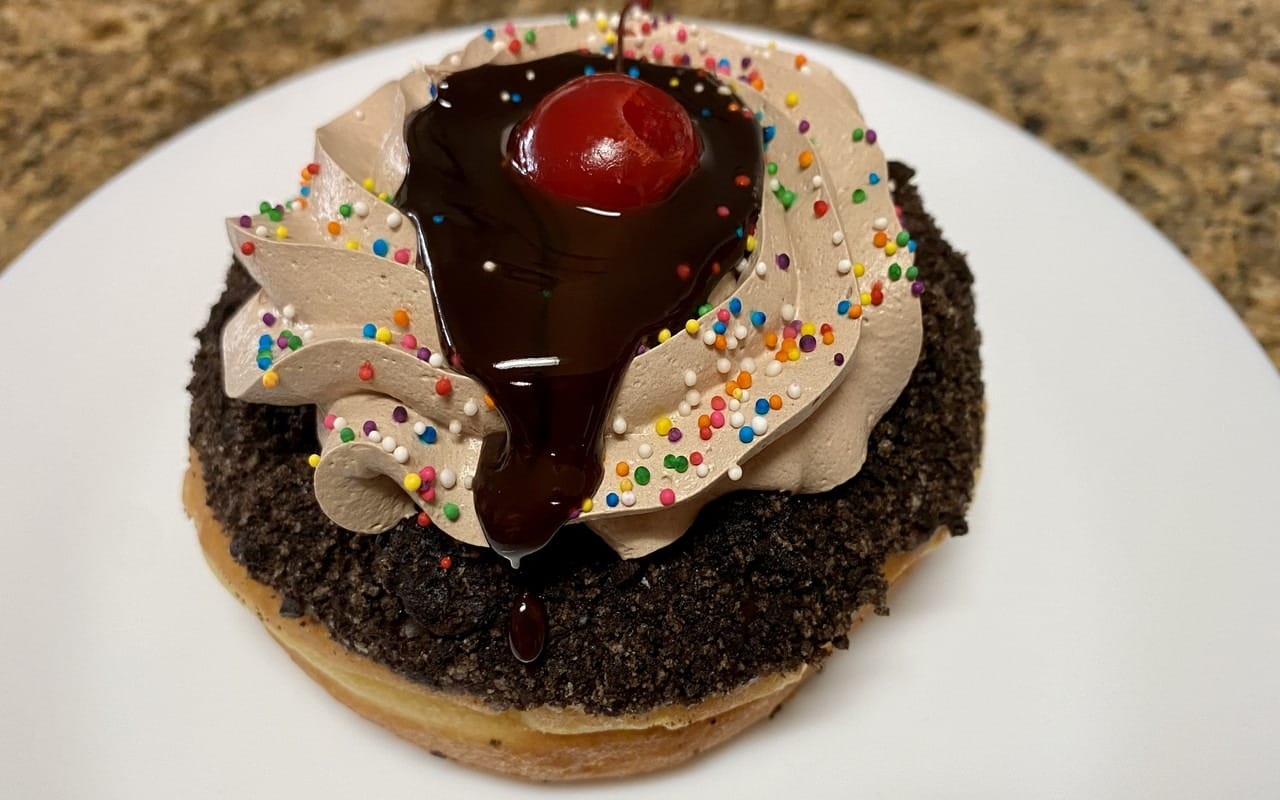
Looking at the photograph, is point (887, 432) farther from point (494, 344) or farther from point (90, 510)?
point (90, 510)

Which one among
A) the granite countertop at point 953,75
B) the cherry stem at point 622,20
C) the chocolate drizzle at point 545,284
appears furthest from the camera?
the granite countertop at point 953,75

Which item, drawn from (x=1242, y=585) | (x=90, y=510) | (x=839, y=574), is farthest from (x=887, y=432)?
(x=90, y=510)

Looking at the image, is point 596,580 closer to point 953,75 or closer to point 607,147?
point 607,147

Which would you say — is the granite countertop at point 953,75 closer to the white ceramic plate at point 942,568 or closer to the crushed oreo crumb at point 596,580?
the white ceramic plate at point 942,568

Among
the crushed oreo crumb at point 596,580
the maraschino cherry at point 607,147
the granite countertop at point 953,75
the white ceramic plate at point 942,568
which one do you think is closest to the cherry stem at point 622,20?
the maraschino cherry at point 607,147

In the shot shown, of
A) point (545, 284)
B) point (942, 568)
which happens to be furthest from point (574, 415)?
point (942, 568)

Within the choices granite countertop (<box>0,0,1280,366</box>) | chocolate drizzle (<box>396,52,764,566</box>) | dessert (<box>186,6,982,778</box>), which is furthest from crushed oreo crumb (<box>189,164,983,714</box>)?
granite countertop (<box>0,0,1280,366</box>)
